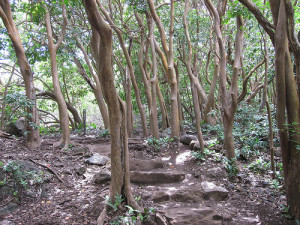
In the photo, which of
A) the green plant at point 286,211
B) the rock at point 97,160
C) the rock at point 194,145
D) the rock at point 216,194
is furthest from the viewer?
the rock at point 194,145

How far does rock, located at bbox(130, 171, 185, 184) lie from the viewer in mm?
6078

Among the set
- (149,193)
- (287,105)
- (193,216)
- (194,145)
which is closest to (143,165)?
(149,193)

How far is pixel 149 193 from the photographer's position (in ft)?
17.7

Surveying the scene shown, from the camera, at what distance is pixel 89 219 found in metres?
4.39

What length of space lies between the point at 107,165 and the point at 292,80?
→ 554 centimetres

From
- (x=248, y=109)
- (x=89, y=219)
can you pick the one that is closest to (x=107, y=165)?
(x=89, y=219)

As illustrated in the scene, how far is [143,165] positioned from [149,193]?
5.10 ft

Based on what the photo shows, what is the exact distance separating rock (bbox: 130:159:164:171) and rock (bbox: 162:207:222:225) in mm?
2267

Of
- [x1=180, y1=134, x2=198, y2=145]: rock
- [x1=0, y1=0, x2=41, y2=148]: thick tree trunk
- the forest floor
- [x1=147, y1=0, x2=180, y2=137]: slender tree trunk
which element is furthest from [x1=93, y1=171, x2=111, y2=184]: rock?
[x1=180, y1=134, x2=198, y2=145]: rock

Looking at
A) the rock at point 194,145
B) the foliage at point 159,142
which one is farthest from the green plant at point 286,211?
the foliage at point 159,142

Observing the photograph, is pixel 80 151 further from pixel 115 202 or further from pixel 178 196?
pixel 178 196

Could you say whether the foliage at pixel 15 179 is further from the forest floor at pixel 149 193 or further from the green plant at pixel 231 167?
the green plant at pixel 231 167

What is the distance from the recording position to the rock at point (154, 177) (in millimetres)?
6078

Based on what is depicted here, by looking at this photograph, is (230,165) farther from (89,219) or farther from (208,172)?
(89,219)
